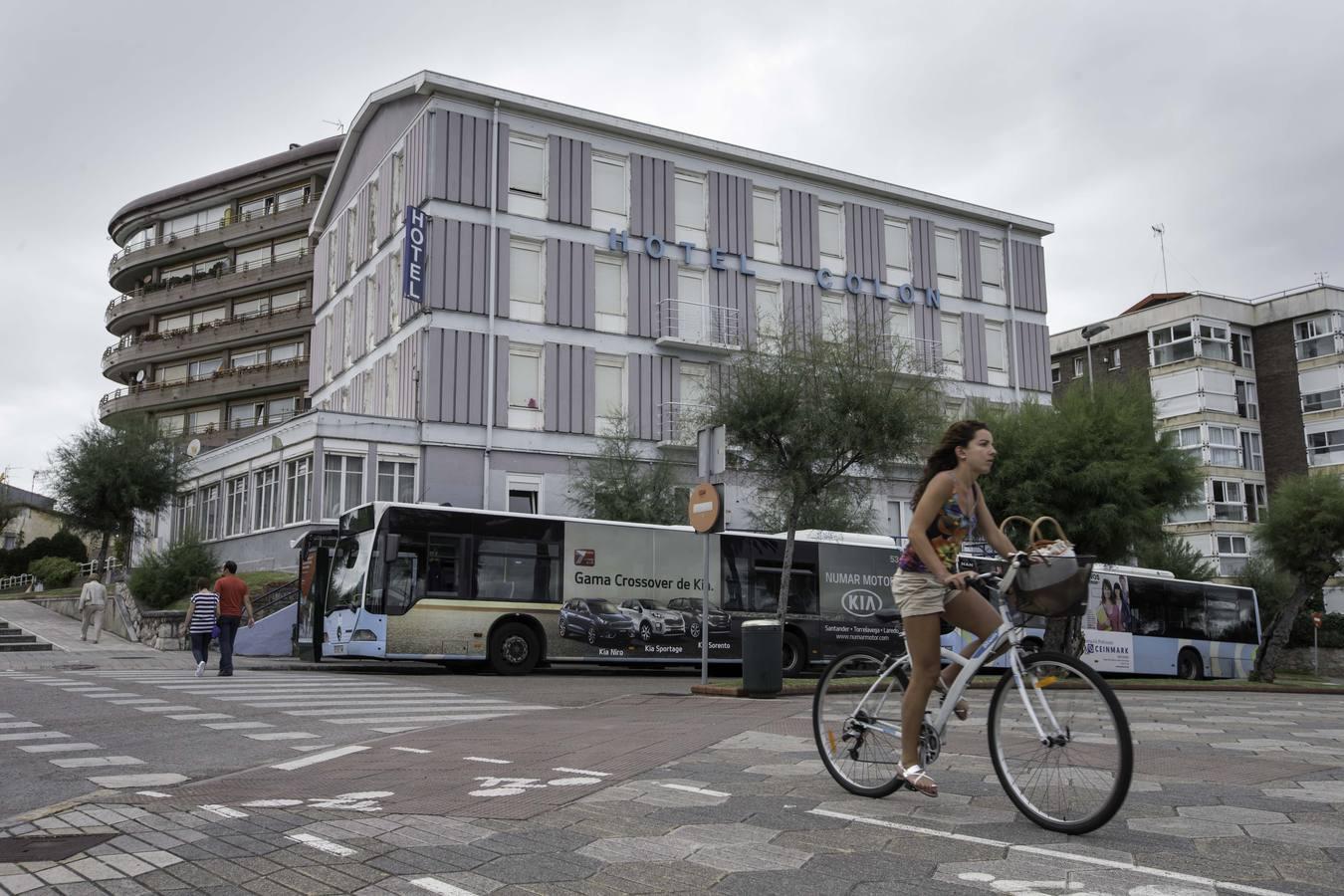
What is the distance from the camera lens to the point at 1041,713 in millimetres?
5051

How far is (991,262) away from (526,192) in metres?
19.5

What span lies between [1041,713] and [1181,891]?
1182mm

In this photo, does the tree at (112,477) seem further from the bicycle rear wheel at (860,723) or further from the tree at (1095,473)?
the bicycle rear wheel at (860,723)

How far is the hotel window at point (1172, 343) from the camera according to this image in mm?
58562

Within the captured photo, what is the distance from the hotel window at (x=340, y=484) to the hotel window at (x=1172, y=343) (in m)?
43.4

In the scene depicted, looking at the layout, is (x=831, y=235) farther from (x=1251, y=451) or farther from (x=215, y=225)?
(x=215, y=225)

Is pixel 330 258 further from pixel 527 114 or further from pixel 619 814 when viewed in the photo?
pixel 619 814

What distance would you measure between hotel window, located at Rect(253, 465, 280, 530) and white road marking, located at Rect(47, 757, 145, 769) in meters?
27.1

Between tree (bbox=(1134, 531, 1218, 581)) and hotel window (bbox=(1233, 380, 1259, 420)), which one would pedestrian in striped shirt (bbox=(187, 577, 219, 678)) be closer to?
tree (bbox=(1134, 531, 1218, 581))

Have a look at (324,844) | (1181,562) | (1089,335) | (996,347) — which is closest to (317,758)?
(324,844)

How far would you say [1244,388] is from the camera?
5925cm

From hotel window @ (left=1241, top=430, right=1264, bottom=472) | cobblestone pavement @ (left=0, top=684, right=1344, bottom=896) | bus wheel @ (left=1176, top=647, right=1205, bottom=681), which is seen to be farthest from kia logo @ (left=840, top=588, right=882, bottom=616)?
hotel window @ (left=1241, top=430, right=1264, bottom=472)

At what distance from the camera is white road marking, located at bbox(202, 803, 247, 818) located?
18.4ft

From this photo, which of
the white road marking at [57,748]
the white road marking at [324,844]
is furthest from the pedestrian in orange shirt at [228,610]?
the white road marking at [324,844]
